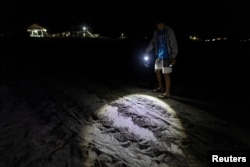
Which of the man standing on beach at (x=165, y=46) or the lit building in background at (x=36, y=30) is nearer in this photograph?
the man standing on beach at (x=165, y=46)

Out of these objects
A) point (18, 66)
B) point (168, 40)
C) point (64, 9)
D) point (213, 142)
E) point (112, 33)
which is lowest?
point (213, 142)

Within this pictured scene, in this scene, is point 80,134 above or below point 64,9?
below

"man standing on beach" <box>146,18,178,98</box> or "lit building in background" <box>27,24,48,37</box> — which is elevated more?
"lit building in background" <box>27,24,48,37</box>

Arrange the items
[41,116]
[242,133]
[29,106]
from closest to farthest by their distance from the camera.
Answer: [242,133], [41,116], [29,106]

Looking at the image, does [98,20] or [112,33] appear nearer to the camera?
[112,33]

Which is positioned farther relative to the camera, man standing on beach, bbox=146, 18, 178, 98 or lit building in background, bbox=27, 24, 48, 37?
lit building in background, bbox=27, 24, 48, 37

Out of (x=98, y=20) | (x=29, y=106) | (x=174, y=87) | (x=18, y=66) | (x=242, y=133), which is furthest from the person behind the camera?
(x=98, y=20)

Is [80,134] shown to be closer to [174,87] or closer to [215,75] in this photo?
[174,87]

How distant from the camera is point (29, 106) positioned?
623 centimetres

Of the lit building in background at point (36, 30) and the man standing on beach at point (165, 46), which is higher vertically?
the lit building in background at point (36, 30)

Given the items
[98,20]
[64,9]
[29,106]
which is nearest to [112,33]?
[98,20]

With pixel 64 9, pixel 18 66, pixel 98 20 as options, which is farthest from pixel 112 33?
pixel 18 66

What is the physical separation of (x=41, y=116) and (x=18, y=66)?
8.30m

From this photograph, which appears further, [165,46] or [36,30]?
[36,30]
